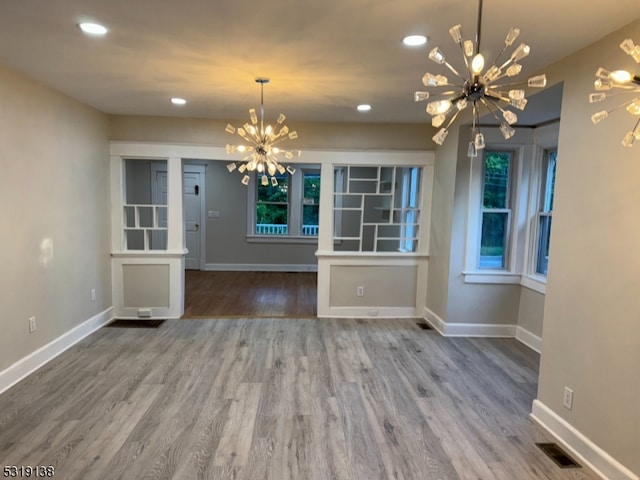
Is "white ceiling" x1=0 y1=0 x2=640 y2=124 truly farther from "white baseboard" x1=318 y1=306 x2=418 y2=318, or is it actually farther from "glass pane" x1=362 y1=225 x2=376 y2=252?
"glass pane" x1=362 y1=225 x2=376 y2=252

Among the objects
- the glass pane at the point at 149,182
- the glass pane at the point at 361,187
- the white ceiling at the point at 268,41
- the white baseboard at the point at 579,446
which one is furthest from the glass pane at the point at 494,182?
the glass pane at the point at 149,182

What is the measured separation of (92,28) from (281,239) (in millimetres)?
6057

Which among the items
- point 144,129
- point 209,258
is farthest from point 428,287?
point 209,258

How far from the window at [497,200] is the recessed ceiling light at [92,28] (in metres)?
3.74

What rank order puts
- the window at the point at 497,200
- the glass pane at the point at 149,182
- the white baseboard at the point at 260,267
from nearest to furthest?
the window at the point at 497,200
the glass pane at the point at 149,182
the white baseboard at the point at 260,267

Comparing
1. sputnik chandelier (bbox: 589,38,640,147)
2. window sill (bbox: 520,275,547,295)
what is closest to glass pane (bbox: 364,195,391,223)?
window sill (bbox: 520,275,547,295)

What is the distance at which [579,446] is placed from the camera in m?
2.33

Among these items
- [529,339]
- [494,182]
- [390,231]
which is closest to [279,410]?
[529,339]

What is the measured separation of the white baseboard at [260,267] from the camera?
320 inches

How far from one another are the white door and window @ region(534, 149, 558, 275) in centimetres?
604

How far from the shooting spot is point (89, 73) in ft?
9.90

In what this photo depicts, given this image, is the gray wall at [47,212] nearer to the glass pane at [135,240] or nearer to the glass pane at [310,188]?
the glass pane at [135,240]

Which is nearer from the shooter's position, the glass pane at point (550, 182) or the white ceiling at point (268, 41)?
the white ceiling at point (268, 41)

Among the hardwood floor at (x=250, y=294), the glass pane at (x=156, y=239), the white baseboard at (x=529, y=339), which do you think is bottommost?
the hardwood floor at (x=250, y=294)
